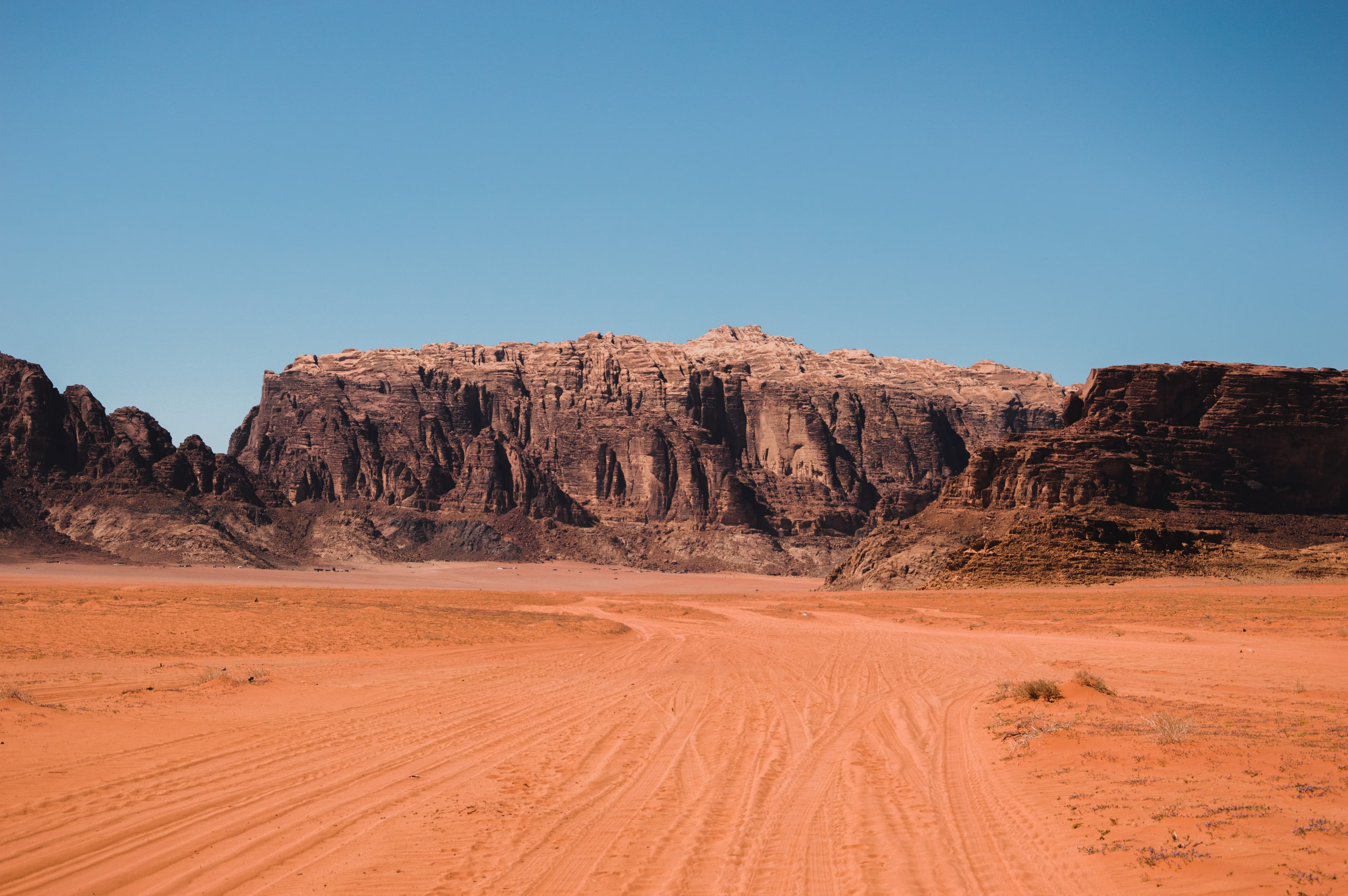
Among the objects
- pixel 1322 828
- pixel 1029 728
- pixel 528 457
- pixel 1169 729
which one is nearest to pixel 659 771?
pixel 1029 728

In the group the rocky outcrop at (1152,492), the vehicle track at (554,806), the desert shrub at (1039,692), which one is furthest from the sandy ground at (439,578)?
the desert shrub at (1039,692)

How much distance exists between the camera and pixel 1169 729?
11211mm

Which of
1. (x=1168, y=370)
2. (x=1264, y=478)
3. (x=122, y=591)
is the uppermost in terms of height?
(x=1168, y=370)

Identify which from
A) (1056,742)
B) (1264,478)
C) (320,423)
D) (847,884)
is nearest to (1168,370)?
(1264,478)

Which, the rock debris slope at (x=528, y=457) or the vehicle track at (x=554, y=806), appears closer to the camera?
the vehicle track at (x=554, y=806)

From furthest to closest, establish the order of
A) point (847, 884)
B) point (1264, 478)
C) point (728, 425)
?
point (728, 425) → point (1264, 478) → point (847, 884)

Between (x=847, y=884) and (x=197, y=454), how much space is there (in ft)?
417

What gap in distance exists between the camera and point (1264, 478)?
7225 centimetres

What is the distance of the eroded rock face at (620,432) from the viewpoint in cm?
14788

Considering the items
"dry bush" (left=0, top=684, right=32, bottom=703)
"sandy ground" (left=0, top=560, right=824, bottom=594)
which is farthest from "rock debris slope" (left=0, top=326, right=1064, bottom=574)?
"dry bush" (left=0, top=684, right=32, bottom=703)

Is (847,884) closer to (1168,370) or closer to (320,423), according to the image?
(1168,370)

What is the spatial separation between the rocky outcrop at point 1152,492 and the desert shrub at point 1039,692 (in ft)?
142

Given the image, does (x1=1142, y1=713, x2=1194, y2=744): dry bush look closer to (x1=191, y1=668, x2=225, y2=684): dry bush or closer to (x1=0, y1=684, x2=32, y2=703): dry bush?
(x1=0, y1=684, x2=32, y2=703): dry bush

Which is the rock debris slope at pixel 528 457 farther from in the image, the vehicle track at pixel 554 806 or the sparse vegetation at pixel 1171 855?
the sparse vegetation at pixel 1171 855
